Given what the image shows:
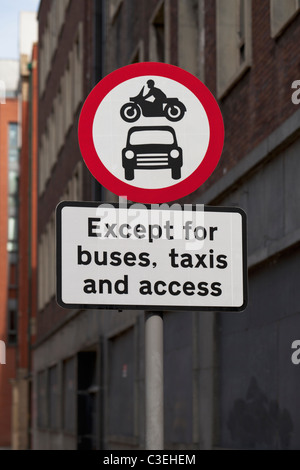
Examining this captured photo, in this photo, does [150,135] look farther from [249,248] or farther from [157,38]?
[157,38]

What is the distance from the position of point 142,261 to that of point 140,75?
776 millimetres

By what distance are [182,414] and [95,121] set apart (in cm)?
1175

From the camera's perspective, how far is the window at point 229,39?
45.3ft

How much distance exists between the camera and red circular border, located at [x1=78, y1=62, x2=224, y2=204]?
432 centimetres

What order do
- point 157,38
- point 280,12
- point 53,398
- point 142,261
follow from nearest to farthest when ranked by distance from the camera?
point 142,261 < point 280,12 < point 157,38 < point 53,398

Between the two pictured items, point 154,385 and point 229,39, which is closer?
point 154,385

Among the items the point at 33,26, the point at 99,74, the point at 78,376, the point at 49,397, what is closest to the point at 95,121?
the point at 99,74

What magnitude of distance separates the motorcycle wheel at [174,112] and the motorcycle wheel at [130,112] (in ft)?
0.36

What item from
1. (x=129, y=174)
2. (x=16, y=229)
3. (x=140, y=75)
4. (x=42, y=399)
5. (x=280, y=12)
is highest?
(x=16, y=229)

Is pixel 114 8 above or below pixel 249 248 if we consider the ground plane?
above

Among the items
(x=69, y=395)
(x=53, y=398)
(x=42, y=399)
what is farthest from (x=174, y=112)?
(x=42, y=399)

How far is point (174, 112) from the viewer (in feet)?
14.3

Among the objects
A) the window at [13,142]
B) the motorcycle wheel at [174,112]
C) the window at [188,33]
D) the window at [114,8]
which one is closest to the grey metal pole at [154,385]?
the motorcycle wheel at [174,112]

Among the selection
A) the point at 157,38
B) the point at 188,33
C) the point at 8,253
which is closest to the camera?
the point at 188,33
